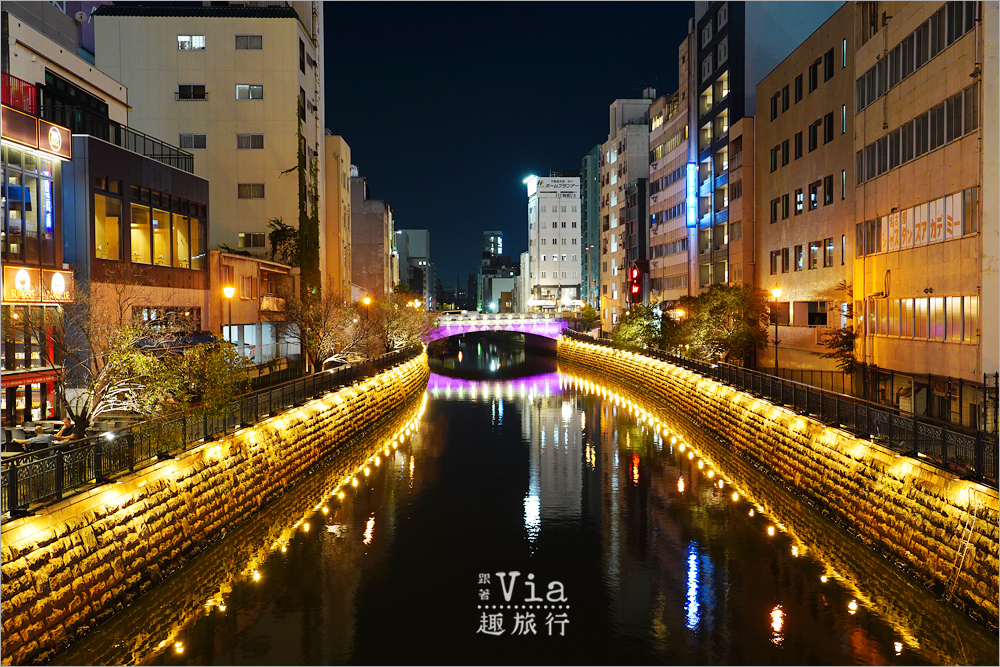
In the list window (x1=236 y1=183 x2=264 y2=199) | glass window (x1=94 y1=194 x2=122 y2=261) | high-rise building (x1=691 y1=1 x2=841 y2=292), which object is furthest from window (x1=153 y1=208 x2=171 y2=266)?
high-rise building (x1=691 y1=1 x2=841 y2=292)

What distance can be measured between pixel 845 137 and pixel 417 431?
27.4 metres

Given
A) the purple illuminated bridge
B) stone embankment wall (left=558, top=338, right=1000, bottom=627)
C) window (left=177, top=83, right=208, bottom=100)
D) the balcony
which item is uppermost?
window (left=177, top=83, right=208, bottom=100)

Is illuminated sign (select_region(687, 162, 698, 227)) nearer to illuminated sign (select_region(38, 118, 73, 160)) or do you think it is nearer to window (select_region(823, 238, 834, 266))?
window (select_region(823, 238, 834, 266))

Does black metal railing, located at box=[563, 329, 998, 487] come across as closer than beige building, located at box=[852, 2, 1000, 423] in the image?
Yes

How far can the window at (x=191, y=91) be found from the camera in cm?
5669

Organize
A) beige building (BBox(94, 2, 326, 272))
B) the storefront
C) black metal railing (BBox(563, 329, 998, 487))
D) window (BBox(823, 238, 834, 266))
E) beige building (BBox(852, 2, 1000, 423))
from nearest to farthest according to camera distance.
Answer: black metal railing (BBox(563, 329, 998, 487)) → the storefront → beige building (BBox(852, 2, 1000, 423)) → window (BBox(823, 238, 834, 266)) → beige building (BBox(94, 2, 326, 272))

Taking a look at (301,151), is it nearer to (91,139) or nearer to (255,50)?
(255,50)

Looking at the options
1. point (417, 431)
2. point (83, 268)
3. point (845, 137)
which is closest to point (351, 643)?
point (83, 268)

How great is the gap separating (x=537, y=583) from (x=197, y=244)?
27.6 metres

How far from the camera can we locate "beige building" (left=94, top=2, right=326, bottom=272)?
56.4 meters

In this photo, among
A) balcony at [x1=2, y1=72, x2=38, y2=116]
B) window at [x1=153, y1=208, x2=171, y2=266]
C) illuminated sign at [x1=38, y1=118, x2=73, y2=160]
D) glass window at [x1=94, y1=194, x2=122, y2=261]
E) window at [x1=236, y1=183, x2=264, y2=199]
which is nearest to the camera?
balcony at [x1=2, y1=72, x2=38, y2=116]

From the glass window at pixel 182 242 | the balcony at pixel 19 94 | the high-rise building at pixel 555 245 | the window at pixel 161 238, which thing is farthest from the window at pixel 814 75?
the high-rise building at pixel 555 245

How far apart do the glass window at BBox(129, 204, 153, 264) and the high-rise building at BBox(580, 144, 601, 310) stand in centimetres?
10697

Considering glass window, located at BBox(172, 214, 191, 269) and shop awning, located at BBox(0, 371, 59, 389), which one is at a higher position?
glass window, located at BBox(172, 214, 191, 269)
